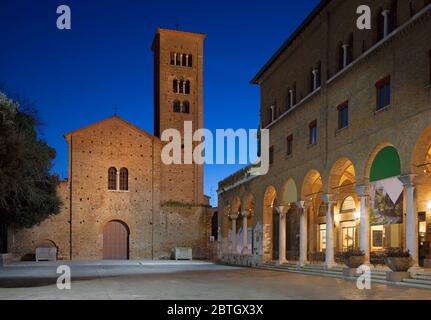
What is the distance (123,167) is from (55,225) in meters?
6.95

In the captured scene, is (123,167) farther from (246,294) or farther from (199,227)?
(246,294)

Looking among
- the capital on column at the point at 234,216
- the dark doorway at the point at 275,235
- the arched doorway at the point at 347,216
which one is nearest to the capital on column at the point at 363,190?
the arched doorway at the point at 347,216

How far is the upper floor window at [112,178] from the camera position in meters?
39.8

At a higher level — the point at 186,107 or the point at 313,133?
the point at 186,107

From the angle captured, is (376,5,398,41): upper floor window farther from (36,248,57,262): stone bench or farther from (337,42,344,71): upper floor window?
Answer: (36,248,57,262): stone bench

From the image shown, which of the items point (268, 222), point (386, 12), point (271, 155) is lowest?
point (268, 222)

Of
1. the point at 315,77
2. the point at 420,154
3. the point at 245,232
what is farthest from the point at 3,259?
the point at 420,154

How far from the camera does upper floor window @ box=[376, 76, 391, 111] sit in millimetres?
16625

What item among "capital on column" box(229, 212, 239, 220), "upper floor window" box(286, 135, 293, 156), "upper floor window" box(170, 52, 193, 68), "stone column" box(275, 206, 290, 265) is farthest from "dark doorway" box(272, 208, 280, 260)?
"upper floor window" box(170, 52, 193, 68)

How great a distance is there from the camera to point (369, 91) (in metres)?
17.7

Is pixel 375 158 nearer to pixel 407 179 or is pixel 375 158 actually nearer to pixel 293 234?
pixel 407 179

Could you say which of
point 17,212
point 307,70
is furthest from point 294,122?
point 17,212

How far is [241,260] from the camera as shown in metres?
30.6

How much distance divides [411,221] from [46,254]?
1110 inches
